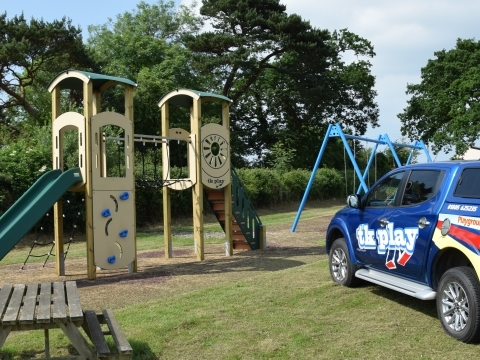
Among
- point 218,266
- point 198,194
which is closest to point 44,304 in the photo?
point 218,266

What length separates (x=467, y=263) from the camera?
5992 millimetres

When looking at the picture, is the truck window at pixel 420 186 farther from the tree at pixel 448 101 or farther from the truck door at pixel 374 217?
the tree at pixel 448 101

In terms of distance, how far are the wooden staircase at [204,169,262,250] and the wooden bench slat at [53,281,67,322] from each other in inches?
348

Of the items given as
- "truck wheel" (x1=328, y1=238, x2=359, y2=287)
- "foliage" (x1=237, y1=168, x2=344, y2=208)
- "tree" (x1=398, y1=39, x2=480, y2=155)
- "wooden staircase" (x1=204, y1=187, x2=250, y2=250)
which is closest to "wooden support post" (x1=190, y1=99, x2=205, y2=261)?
"wooden staircase" (x1=204, y1=187, x2=250, y2=250)

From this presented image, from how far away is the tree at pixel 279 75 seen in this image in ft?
120

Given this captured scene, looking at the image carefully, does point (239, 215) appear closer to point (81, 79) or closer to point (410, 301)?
point (81, 79)

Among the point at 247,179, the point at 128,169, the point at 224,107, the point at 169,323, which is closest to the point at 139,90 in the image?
the point at 247,179

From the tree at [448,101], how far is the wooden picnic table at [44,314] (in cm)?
4350

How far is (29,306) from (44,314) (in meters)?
0.37

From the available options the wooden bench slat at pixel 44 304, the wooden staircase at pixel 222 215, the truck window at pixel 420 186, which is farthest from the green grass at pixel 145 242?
the truck window at pixel 420 186

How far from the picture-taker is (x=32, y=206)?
9.81 meters

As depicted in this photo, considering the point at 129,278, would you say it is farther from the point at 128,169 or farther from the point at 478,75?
the point at 478,75

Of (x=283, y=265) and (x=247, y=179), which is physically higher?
(x=247, y=179)

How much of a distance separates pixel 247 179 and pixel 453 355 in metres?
23.2
